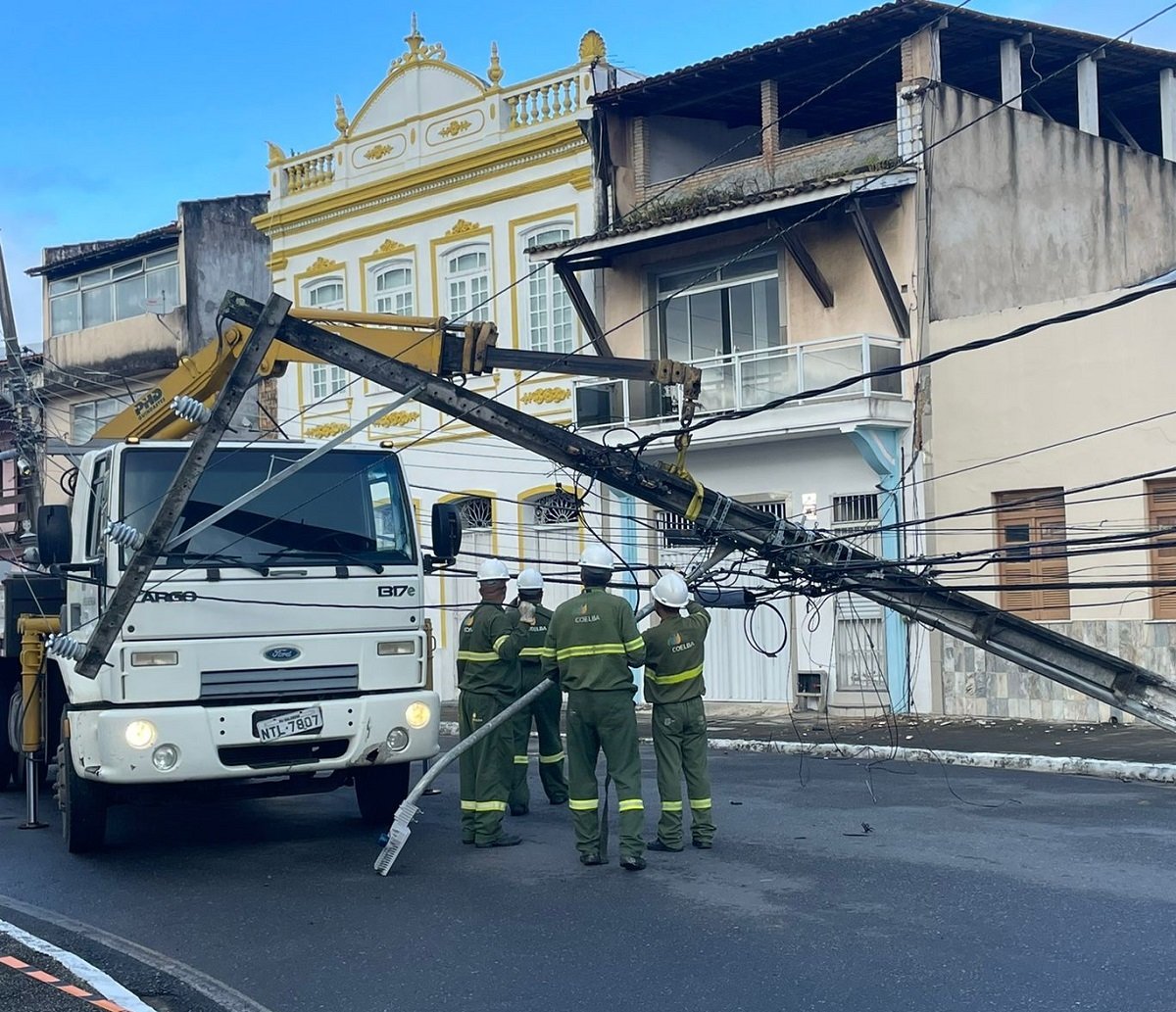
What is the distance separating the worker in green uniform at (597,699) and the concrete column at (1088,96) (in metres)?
14.9

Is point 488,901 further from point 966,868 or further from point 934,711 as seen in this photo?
point 934,711

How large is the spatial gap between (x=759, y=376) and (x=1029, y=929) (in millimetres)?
13945

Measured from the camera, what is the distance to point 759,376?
20.7 meters

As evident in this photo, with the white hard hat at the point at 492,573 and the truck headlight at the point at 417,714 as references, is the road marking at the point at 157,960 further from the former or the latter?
the white hard hat at the point at 492,573

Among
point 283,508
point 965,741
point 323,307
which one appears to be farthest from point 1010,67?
point 283,508

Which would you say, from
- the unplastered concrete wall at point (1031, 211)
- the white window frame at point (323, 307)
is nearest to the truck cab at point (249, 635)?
the unplastered concrete wall at point (1031, 211)

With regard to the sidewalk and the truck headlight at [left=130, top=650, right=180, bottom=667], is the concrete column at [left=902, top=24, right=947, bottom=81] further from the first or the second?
the truck headlight at [left=130, top=650, right=180, bottom=667]

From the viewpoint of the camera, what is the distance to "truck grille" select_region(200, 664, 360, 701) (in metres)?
9.39

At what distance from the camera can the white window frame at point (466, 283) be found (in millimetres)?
24484

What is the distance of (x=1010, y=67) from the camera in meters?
20.2

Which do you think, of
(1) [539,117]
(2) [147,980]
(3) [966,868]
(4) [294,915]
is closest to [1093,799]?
(3) [966,868]

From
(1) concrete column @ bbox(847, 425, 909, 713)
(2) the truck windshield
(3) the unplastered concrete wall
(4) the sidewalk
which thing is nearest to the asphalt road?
(4) the sidewalk

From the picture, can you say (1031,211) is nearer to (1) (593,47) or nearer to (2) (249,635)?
(1) (593,47)

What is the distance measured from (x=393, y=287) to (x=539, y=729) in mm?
15398
